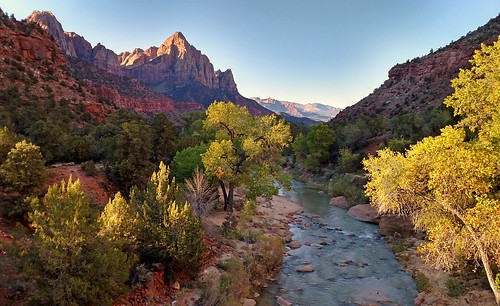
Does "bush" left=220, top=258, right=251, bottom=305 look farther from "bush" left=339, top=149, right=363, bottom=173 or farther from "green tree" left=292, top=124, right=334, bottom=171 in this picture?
"green tree" left=292, top=124, right=334, bottom=171

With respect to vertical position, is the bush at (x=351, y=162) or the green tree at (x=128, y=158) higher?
the green tree at (x=128, y=158)

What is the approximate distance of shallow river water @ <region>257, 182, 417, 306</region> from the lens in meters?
16.6

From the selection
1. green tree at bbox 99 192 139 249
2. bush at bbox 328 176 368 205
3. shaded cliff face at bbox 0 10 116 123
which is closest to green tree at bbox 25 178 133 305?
green tree at bbox 99 192 139 249

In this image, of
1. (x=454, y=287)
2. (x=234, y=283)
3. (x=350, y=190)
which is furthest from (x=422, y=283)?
(x=350, y=190)

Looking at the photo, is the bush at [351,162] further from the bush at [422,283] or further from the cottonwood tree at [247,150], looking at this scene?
the bush at [422,283]

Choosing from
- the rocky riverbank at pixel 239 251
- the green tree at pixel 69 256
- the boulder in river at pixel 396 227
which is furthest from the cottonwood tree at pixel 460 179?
the boulder in river at pixel 396 227

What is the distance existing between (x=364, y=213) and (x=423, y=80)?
78.3 m

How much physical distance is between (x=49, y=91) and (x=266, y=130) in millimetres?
37293

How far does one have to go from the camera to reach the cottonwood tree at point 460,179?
445 inches

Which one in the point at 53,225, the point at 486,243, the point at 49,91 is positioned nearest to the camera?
the point at 53,225

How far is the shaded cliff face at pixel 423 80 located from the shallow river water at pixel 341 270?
6000 cm

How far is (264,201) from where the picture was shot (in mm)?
38969

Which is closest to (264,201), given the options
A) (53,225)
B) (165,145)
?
(165,145)

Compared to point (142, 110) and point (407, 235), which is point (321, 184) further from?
point (142, 110)
